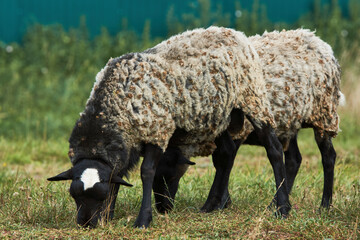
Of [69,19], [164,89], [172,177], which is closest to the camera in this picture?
[164,89]

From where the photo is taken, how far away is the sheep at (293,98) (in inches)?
235

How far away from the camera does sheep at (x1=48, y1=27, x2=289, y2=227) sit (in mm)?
5055

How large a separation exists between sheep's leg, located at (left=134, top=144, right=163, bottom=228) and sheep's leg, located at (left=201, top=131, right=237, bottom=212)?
102 centimetres

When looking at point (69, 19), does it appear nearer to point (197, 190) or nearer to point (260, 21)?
point (260, 21)

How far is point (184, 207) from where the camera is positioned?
6016 millimetres

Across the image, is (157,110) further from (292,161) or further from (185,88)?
(292,161)

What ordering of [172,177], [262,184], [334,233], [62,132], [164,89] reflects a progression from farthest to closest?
[62,132], [262,184], [172,177], [164,89], [334,233]

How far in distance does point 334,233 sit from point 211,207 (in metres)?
1.59

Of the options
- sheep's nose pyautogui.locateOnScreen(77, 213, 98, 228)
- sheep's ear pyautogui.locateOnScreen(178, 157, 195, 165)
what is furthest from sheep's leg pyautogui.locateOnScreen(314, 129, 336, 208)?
sheep's nose pyautogui.locateOnScreen(77, 213, 98, 228)

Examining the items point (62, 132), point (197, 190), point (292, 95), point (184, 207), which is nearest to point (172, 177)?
point (184, 207)

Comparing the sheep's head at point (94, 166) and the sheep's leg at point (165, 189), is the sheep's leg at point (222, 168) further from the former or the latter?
the sheep's head at point (94, 166)

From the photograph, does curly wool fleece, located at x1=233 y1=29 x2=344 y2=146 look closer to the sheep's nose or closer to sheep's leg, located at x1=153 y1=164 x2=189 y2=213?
sheep's leg, located at x1=153 y1=164 x2=189 y2=213

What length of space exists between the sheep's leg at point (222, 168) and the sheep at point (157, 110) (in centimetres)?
49

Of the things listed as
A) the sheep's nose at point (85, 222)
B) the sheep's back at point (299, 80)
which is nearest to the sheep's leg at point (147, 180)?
the sheep's nose at point (85, 222)
